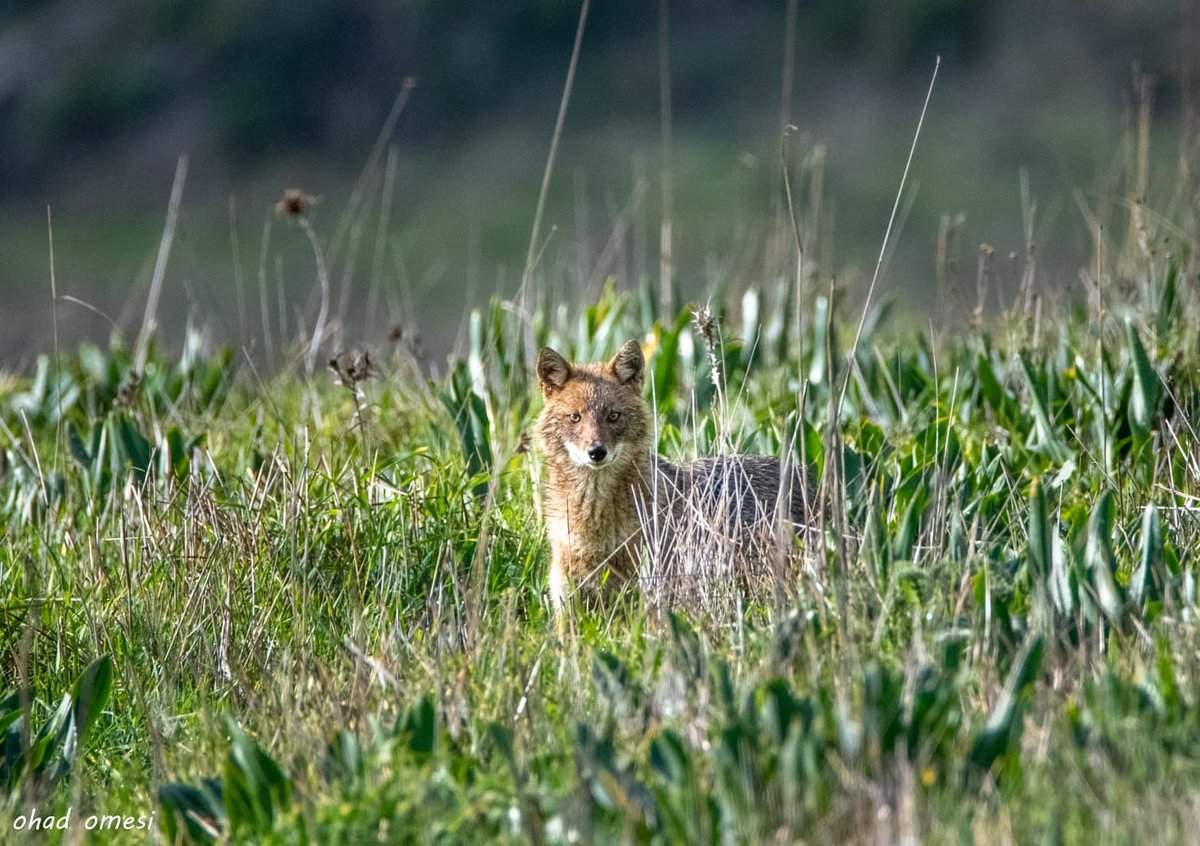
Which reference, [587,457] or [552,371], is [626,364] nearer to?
[552,371]

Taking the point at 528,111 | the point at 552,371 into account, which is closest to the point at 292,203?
the point at 552,371

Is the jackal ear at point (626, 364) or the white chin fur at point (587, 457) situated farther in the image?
the jackal ear at point (626, 364)

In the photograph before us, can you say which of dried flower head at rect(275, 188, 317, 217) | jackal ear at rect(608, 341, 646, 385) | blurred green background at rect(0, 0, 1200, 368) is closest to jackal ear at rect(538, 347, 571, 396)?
jackal ear at rect(608, 341, 646, 385)

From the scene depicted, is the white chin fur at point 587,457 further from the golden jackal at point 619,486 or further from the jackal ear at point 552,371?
the jackal ear at point 552,371

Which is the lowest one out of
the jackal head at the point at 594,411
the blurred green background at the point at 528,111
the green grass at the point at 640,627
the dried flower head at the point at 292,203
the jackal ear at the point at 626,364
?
the green grass at the point at 640,627

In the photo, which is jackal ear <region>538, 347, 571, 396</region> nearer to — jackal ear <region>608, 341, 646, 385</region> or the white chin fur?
jackal ear <region>608, 341, 646, 385</region>

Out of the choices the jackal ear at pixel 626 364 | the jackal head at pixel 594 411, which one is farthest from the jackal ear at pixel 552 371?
the jackal ear at pixel 626 364

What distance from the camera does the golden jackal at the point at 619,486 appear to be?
16.1 ft

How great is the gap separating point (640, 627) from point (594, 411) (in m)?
1.41

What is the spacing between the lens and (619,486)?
18.1 ft

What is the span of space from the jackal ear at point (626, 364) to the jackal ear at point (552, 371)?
176mm

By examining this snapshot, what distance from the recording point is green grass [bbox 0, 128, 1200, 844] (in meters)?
3.12

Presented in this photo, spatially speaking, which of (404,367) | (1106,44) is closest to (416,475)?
(404,367)

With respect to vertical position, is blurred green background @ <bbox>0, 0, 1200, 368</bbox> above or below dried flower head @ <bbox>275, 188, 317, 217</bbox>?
above
